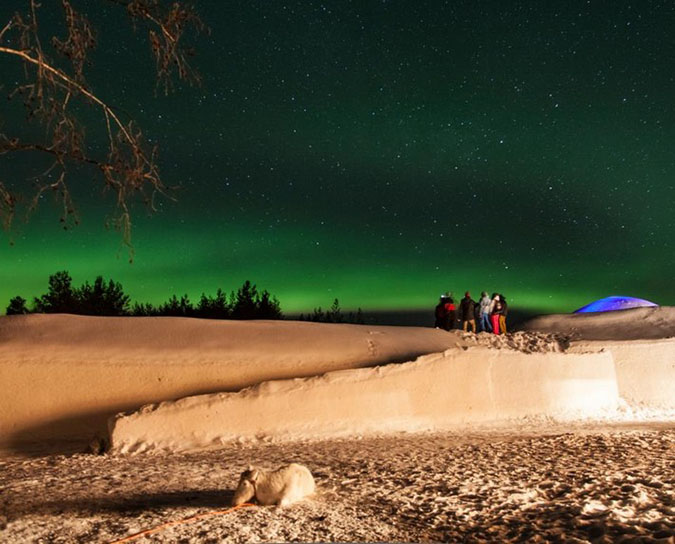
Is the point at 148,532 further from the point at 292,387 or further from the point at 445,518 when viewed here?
Answer: the point at 292,387

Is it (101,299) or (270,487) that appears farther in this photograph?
(101,299)

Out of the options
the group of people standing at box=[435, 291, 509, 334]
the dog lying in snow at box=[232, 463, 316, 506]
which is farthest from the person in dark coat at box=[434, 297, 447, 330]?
the dog lying in snow at box=[232, 463, 316, 506]

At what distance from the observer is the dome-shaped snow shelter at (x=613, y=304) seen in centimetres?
1997

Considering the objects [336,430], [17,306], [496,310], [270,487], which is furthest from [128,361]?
[17,306]

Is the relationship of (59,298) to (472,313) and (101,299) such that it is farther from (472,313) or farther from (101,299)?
(472,313)

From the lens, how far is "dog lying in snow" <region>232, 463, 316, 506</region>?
4.14 m

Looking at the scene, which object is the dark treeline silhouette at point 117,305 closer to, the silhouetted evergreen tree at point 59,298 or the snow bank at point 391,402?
the silhouetted evergreen tree at point 59,298

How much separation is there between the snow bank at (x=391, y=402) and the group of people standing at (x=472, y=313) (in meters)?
4.03

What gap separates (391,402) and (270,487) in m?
3.78

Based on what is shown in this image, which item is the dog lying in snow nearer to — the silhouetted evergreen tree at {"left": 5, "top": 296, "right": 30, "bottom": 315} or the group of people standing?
the group of people standing

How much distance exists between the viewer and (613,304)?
A: 20.5m

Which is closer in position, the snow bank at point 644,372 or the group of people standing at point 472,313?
the snow bank at point 644,372

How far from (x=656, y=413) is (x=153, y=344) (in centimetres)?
731

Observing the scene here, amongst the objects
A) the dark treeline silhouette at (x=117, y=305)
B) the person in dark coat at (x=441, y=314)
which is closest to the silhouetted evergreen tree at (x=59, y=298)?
the dark treeline silhouette at (x=117, y=305)
